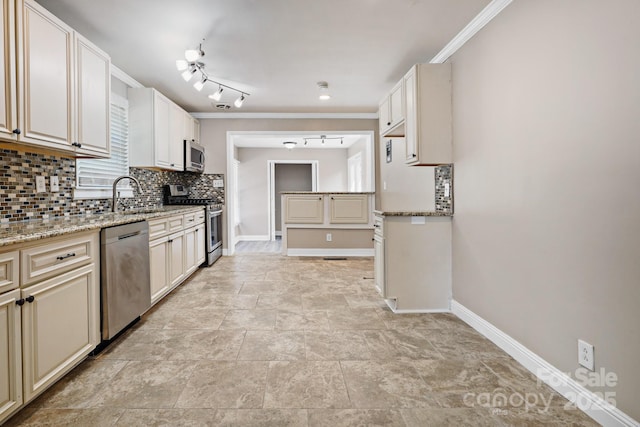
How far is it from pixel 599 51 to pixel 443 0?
1213mm

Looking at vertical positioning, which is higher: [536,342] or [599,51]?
[599,51]

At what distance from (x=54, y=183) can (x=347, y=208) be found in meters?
3.88

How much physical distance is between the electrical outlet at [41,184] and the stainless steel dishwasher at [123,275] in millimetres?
684

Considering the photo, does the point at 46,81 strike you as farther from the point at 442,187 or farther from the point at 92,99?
the point at 442,187

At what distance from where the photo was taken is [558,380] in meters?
1.75

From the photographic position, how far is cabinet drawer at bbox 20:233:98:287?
1540 mm

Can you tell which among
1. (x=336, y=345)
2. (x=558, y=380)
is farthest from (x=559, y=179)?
(x=336, y=345)

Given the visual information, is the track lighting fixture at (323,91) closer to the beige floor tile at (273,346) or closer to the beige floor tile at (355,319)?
the beige floor tile at (355,319)

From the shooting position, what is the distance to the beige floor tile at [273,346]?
2.13 meters

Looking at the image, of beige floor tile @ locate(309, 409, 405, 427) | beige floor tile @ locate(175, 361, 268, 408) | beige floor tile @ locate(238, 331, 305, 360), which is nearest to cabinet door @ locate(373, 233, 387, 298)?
beige floor tile @ locate(238, 331, 305, 360)

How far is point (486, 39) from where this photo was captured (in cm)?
243

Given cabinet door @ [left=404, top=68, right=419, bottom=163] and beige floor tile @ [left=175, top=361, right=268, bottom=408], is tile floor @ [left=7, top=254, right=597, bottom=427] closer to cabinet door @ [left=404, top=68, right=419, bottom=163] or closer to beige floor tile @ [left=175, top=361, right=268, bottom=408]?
beige floor tile @ [left=175, top=361, right=268, bottom=408]

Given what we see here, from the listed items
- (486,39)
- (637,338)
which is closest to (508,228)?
(637,338)

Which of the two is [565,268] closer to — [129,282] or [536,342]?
[536,342]
